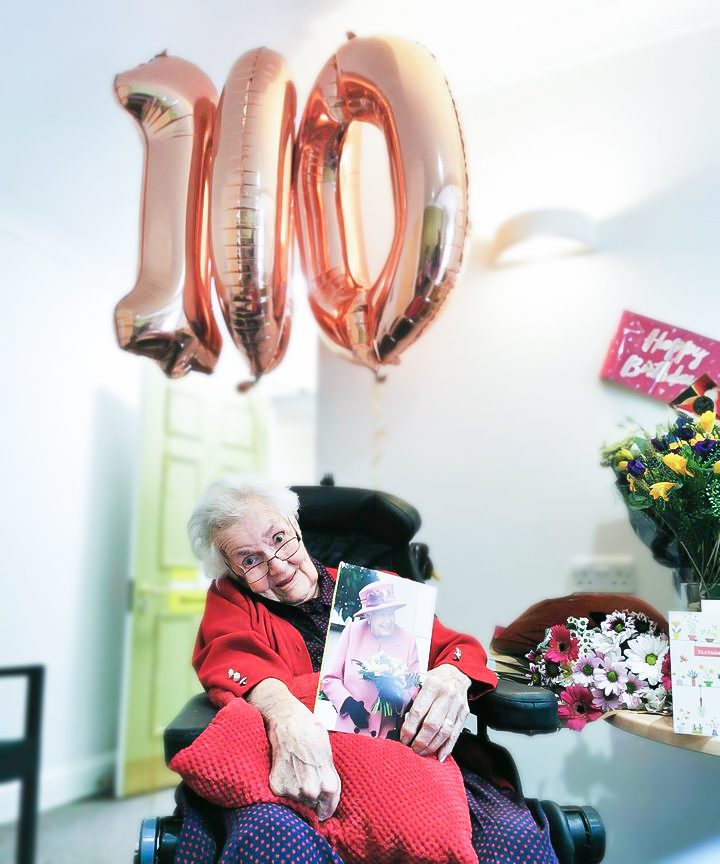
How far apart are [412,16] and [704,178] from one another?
0.76 metres

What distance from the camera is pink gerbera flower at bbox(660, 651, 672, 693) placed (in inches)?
43.4

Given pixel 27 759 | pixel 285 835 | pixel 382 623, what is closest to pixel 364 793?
pixel 285 835

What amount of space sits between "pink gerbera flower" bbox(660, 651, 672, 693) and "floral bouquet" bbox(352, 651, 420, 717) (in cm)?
41

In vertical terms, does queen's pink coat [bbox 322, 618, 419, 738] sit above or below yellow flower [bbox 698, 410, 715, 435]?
below

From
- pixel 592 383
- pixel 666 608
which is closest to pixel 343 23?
pixel 592 383

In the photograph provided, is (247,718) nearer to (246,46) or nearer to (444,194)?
(444,194)

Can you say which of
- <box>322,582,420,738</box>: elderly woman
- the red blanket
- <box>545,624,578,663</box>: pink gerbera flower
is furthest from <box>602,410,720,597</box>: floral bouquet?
the red blanket

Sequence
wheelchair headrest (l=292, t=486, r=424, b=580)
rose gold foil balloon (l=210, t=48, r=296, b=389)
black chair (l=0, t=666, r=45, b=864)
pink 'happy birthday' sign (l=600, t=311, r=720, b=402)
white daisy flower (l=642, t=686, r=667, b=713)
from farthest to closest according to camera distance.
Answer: pink 'happy birthday' sign (l=600, t=311, r=720, b=402) < wheelchair headrest (l=292, t=486, r=424, b=580) < rose gold foil balloon (l=210, t=48, r=296, b=389) < white daisy flower (l=642, t=686, r=667, b=713) < black chair (l=0, t=666, r=45, b=864)

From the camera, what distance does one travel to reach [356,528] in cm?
138

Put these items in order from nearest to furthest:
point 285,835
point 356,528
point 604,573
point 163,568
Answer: point 285,835, point 356,528, point 604,573, point 163,568

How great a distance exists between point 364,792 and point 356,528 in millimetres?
583

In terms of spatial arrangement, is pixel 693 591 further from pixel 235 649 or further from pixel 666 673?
pixel 235 649

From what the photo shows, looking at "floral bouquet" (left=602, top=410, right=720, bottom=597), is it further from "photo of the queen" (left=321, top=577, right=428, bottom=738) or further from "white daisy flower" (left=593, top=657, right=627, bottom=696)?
"photo of the queen" (left=321, top=577, right=428, bottom=738)

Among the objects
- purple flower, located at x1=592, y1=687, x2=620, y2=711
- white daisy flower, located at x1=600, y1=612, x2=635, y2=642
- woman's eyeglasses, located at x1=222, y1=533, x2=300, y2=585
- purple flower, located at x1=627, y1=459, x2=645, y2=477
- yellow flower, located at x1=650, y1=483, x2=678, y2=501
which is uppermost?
purple flower, located at x1=627, y1=459, x2=645, y2=477
